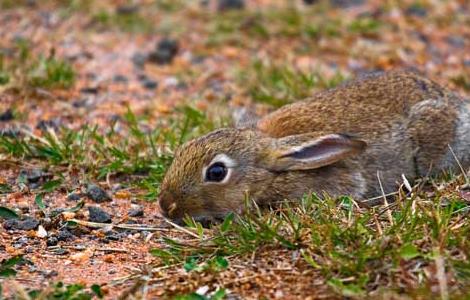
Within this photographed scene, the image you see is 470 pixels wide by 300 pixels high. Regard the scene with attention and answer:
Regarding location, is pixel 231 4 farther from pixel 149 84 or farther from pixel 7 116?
pixel 7 116

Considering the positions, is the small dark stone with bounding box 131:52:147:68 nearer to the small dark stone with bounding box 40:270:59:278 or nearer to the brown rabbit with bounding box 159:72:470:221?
the brown rabbit with bounding box 159:72:470:221

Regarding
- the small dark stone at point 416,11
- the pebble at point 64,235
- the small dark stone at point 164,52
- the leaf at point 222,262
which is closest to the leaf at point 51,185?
the pebble at point 64,235

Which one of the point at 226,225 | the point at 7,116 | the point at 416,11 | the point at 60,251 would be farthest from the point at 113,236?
the point at 416,11

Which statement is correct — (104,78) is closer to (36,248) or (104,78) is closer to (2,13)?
(2,13)

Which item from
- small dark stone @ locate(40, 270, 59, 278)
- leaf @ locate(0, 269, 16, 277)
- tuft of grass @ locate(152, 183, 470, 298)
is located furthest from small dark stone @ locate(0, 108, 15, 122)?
leaf @ locate(0, 269, 16, 277)

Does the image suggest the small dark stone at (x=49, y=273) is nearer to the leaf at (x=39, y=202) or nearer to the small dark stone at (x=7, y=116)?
the leaf at (x=39, y=202)

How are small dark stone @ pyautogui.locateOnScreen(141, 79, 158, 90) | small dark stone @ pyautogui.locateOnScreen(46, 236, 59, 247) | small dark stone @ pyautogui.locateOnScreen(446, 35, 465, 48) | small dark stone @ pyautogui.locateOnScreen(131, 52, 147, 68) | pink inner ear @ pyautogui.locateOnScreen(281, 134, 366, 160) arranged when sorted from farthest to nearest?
small dark stone @ pyautogui.locateOnScreen(446, 35, 465, 48) → small dark stone @ pyautogui.locateOnScreen(131, 52, 147, 68) → small dark stone @ pyautogui.locateOnScreen(141, 79, 158, 90) → pink inner ear @ pyautogui.locateOnScreen(281, 134, 366, 160) → small dark stone @ pyautogui.locateOnScreen(46, 236, 59, 247)
